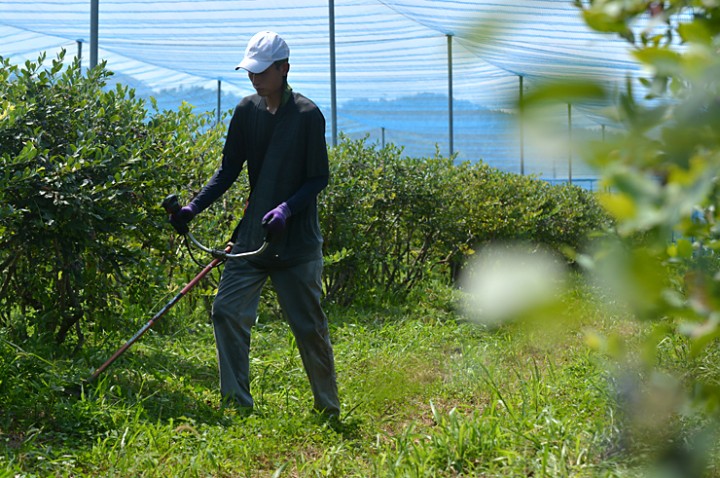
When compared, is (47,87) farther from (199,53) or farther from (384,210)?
(199,53)

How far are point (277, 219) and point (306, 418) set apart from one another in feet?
3.25

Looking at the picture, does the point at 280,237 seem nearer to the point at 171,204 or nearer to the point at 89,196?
the point at 171,204

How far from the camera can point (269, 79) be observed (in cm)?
394

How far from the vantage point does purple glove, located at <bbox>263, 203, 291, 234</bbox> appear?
146 inches

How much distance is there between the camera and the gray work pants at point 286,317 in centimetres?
404

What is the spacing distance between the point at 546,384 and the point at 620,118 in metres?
4.06

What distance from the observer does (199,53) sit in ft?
58.6

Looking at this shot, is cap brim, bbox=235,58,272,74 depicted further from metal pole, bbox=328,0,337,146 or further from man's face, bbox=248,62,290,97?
metal pole, bbox=328,0,337,146

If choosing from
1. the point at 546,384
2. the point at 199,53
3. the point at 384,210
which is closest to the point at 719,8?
the point at 546,384

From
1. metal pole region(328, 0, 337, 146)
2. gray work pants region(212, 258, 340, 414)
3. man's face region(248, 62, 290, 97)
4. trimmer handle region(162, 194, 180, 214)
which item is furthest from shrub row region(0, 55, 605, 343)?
metal pole region(328, 0, 337, 146)

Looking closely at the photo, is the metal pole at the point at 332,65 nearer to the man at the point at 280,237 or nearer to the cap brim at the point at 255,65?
the man at the point at 280,237

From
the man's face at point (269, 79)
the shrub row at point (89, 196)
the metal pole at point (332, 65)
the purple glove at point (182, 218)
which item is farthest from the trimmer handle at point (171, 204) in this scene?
the metal pole at point (332, 65)

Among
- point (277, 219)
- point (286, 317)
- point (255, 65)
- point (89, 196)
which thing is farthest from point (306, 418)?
point (255, 65)

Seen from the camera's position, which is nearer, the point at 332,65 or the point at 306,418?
the point at 306,418
